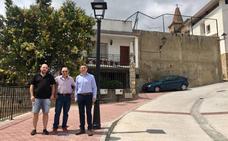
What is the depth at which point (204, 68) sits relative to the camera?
3300 cm

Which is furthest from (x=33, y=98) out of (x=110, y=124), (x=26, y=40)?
(x=26, y=40)

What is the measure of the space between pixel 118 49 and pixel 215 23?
13.7 m

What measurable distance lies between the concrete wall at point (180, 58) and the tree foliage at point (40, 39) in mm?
10458

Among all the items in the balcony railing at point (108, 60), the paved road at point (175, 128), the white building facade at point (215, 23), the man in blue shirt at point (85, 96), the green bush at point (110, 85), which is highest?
the white building facade at point (215, 23)

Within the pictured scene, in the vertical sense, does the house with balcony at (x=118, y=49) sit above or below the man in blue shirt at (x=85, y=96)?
above

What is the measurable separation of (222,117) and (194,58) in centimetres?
2060

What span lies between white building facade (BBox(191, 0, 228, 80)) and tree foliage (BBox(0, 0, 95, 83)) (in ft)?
60.7

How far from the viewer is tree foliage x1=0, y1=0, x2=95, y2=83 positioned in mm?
19281

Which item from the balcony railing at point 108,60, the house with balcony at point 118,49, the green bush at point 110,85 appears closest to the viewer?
the green bush at point 110,85

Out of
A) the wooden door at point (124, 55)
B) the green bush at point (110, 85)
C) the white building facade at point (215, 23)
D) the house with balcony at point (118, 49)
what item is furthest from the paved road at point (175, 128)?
the white building facade at point (215, 23)

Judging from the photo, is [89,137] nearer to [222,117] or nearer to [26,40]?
[222,117]

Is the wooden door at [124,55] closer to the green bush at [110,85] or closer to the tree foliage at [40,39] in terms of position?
the green bush at [110,85]

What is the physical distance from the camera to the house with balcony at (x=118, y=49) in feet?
91.1

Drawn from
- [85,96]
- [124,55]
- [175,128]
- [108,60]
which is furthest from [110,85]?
[85,96]
